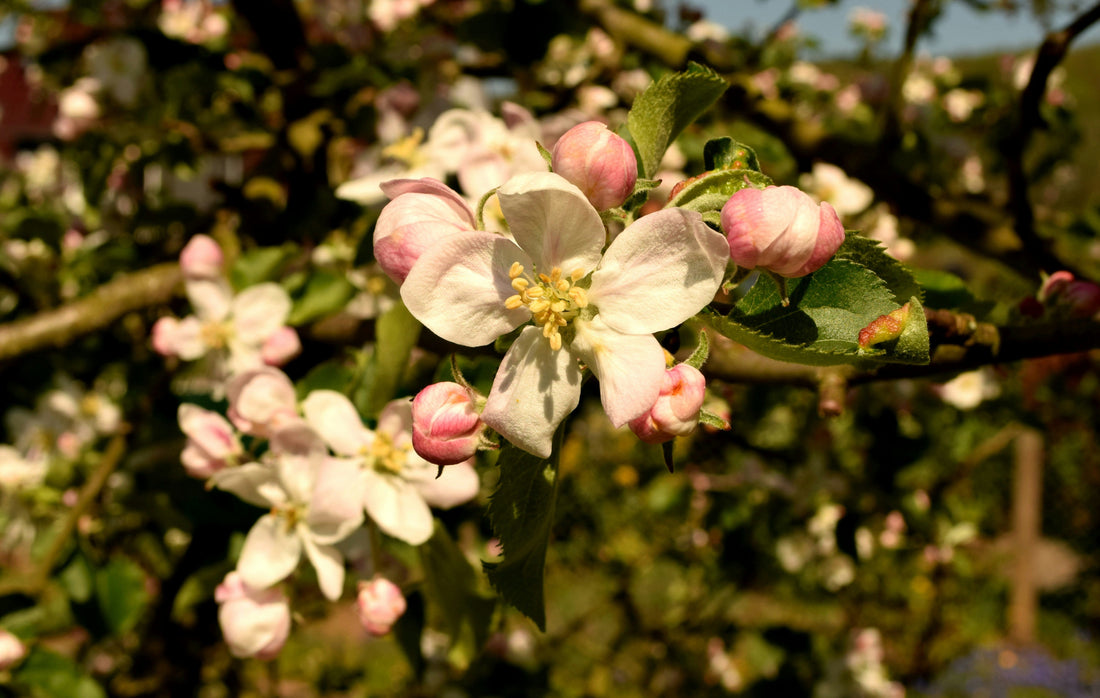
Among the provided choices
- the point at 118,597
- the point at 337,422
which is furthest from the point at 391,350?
the point at 118,597

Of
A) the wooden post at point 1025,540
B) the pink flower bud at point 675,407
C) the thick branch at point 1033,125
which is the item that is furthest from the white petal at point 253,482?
the wooden post at point 1025,540

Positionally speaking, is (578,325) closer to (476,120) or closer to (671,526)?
(476,120)

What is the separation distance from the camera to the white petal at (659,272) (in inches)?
25.5

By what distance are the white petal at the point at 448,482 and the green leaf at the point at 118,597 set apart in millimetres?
792

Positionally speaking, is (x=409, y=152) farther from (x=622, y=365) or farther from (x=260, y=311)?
(x=622, y=365)

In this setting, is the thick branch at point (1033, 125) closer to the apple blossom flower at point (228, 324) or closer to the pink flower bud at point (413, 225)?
the pink flower bud at point (413, 225)

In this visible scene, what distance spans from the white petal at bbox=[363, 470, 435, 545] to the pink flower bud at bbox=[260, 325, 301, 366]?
13.5 inches

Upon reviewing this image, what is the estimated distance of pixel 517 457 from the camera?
72cm

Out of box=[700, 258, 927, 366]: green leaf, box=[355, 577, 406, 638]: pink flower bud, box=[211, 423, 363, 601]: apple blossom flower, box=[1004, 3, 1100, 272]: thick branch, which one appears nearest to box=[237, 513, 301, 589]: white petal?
box=[211, 423, 363, 601]: apple blossom flower

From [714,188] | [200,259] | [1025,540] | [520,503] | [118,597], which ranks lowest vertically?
[1025,540]

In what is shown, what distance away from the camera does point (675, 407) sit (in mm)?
654

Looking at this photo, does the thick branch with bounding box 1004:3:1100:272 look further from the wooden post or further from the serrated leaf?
the wooden post

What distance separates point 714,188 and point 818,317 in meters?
0.14

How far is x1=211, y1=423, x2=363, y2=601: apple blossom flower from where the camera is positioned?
3.55 ft
